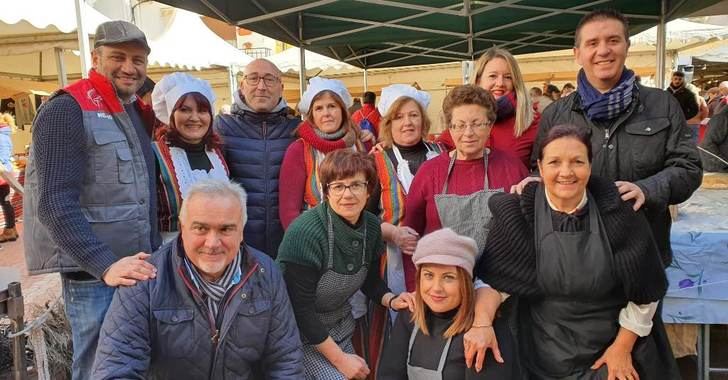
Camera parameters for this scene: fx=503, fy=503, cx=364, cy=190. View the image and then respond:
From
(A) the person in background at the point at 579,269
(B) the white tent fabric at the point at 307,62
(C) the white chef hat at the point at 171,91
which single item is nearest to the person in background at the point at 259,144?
(C) the white chef hat at the point at 171,91

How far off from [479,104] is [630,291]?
97 cm

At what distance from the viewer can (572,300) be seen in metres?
1.83

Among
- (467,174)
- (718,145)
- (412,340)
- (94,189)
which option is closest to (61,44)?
(94,189)

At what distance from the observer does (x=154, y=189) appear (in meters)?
2.16

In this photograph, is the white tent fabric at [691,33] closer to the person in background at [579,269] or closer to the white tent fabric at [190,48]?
the white tent fabric at [190,48]

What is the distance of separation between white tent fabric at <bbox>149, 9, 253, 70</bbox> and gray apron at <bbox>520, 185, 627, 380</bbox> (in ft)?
24.1

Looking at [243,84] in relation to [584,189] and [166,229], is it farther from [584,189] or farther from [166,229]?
[584,189]

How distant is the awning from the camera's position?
5.00m

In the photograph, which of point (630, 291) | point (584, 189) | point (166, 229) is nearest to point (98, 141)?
point (166, 229)

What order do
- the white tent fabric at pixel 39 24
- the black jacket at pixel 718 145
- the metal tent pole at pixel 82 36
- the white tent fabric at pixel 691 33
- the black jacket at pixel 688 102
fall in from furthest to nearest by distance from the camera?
the white tent fabric at pixel 691 33, the black jacket at pixel 688 102, the black jacket at pixel 718 145, the white tent fabric at pixel 39 24, the metal tent pole at pixel 82 36

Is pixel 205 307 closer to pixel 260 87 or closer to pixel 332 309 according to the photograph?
pixel 332 309

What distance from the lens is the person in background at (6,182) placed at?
21.4 ft

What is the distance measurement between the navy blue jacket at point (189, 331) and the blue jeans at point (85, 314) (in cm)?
34

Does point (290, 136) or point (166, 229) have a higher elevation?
point (290, 136)
